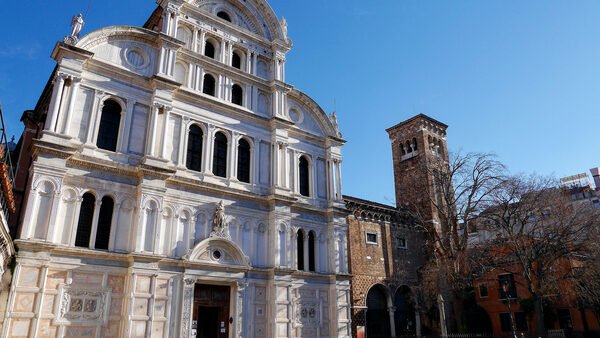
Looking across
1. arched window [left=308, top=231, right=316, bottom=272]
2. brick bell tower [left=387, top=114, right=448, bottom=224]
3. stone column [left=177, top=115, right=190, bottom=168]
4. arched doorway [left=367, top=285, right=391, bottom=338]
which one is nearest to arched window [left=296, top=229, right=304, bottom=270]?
arched window [left=308, top=231, right=316, bottom=272]

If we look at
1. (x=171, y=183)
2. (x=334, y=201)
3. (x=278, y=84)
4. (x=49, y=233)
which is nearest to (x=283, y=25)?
(x=278, y=84)

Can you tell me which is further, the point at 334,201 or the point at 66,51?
the point at 334,201

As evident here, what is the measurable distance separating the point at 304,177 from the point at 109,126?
10054 millimetres

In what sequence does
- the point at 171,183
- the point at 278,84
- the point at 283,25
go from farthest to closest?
the point at 283,25 < the point at 278,84 < the point at 171,183

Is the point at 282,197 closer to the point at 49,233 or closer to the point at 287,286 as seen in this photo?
the point at 287,286

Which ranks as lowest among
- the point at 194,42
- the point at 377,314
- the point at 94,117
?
the point at 377,314

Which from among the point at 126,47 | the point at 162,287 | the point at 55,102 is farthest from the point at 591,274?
the point at 55,102

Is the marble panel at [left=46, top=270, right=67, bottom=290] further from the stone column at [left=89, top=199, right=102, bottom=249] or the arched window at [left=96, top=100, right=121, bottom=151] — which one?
the arched window at [left=96, top=100, right=121, bottom=151]

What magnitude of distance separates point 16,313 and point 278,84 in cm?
1531

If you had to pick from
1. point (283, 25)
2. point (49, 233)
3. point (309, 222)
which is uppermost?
point (283, 25)

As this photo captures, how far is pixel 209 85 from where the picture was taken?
22.0 meters

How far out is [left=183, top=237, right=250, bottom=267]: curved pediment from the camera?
18178 mm

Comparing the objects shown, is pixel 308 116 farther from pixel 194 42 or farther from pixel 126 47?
pixel 126 47

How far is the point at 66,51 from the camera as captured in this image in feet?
56.7
